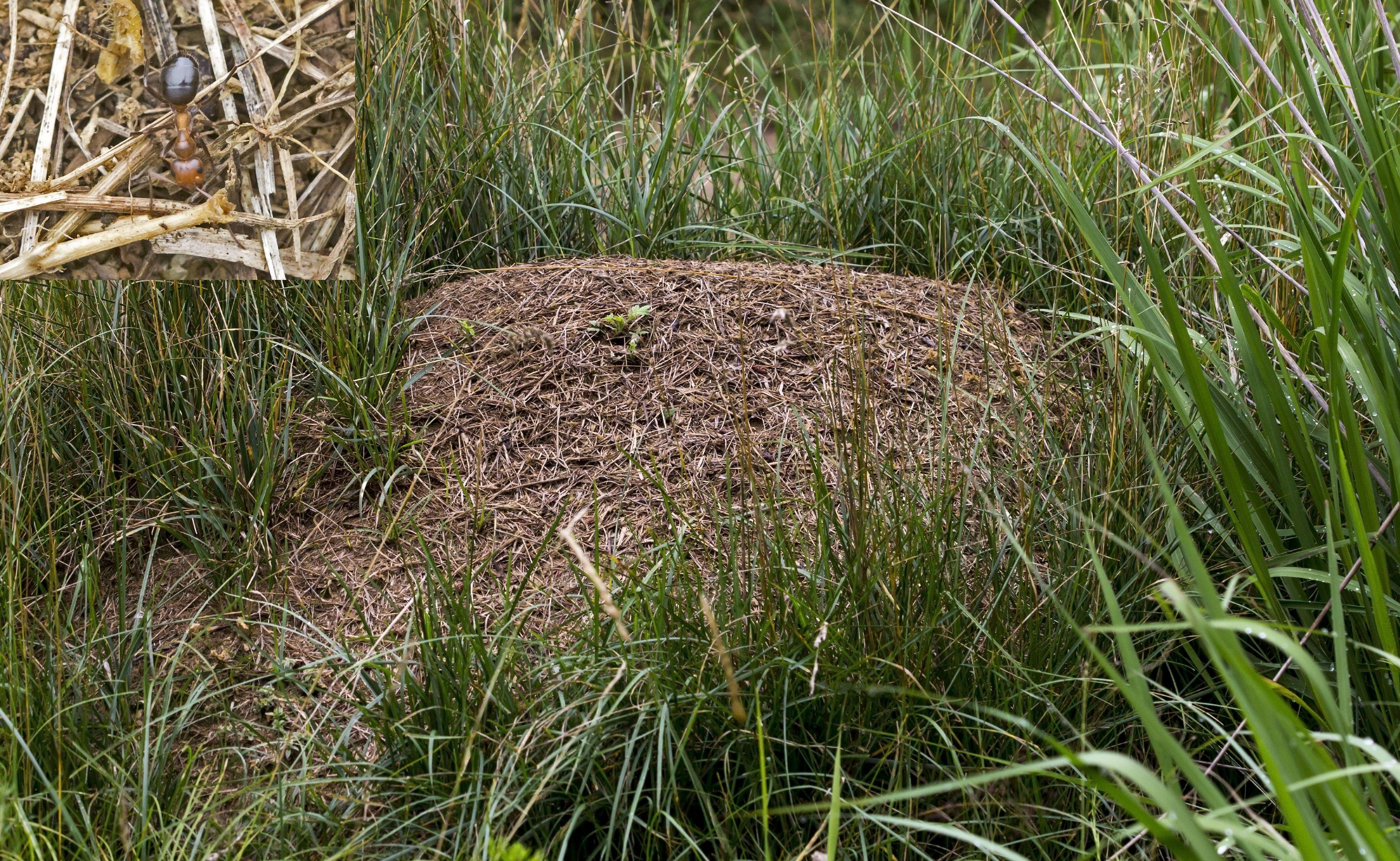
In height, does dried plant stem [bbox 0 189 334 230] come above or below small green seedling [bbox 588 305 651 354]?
above

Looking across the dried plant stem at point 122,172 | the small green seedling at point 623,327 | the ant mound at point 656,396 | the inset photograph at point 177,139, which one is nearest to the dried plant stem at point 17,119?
the inset photograph at point 177,139

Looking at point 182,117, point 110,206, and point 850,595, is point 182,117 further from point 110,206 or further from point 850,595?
point 850,595

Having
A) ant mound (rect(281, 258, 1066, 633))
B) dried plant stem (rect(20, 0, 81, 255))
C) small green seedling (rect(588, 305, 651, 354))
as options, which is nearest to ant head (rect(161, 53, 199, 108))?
dried plant stem (rect(20, 0, 81, 255))

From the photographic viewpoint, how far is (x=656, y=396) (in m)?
2.46

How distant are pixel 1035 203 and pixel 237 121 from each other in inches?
83.4

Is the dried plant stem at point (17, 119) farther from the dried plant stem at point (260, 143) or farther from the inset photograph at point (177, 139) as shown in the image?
the dried plant stem at point (260, 143)

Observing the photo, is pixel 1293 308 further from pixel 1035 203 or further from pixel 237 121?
pixel 237 121

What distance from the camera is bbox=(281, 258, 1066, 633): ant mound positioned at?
2.17 metres

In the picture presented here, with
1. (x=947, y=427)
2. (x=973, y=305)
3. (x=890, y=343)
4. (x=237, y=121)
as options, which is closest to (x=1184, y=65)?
(x=973, y=305)

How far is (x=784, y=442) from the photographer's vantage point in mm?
2275

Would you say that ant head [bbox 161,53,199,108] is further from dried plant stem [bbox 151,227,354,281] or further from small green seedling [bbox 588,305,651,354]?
small green seedling [bbox 588,305,651,354]

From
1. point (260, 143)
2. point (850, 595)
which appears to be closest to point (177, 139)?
point (260, 143)

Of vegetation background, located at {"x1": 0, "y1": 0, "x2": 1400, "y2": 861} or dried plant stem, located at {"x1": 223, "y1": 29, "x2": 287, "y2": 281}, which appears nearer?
vegetation background, located at {"x1": 0, "y1": 0, "x2": 1400, "y2": 861}

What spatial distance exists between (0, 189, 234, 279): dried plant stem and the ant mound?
576 millimetres
